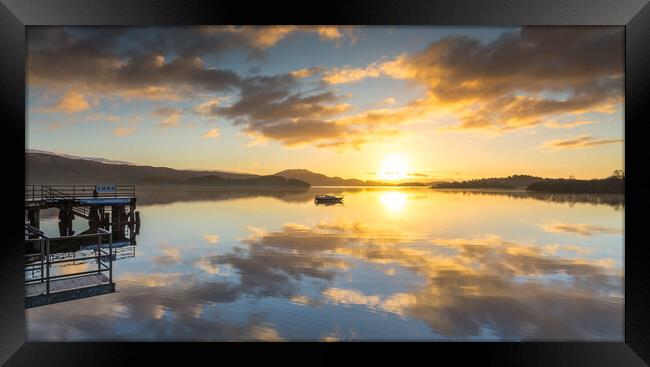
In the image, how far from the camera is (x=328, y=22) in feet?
10.5

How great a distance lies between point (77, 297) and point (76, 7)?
4.80 meters

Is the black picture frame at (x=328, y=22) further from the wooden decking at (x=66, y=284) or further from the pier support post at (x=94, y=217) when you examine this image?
the pier support post at (x=94, y=217)

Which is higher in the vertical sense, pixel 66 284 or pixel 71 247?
pixel 66 284

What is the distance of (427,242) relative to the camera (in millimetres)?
20922

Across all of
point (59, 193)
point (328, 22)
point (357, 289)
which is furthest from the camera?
point (59, 193)

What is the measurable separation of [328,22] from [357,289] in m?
9.82

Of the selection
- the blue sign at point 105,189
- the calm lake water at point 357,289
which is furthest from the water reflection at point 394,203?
the blue sign at point 105,189

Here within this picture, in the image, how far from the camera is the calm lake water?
7898mm

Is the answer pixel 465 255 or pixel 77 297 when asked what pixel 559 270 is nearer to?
pixel 465 255

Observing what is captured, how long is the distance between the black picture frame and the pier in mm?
2496

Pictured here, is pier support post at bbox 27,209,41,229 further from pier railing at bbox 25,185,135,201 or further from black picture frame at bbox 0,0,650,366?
black picture frame at bbox 0,0,650,366

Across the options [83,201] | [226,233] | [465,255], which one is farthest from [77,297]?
[226,233]

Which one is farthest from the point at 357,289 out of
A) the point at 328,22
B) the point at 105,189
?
the point at 105,189

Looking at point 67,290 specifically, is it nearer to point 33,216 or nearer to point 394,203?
point 33,216
